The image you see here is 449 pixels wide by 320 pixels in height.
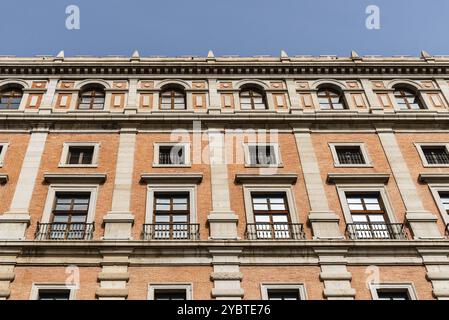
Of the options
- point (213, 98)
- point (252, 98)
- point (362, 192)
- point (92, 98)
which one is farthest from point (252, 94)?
point (362, 192)

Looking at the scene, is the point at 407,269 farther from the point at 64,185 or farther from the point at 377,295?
the point at 64,185

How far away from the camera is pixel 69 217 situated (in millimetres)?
20250

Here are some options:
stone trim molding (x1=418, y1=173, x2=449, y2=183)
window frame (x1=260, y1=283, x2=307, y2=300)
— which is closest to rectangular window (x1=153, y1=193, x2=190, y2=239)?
window frame (x1=260, y1=283, x2=307, y2=300)

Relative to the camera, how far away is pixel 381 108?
A: 26516mm

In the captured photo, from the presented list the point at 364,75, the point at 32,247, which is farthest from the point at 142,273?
the point at 364,75

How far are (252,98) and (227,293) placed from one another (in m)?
13.3

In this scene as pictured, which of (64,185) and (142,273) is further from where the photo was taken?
(64,185)

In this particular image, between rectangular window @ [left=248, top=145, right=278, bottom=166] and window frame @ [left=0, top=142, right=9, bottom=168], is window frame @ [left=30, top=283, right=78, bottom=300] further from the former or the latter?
rectangular window @ [left=248, top=145, right=278, bottom=166]

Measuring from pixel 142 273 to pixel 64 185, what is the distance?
19.1 feet

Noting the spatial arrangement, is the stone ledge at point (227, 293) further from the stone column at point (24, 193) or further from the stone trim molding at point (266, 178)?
the stone column at point (24, 193)

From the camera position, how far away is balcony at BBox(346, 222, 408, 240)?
19.5 m

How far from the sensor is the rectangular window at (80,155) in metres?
23.1

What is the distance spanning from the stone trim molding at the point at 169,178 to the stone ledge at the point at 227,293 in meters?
5.64
